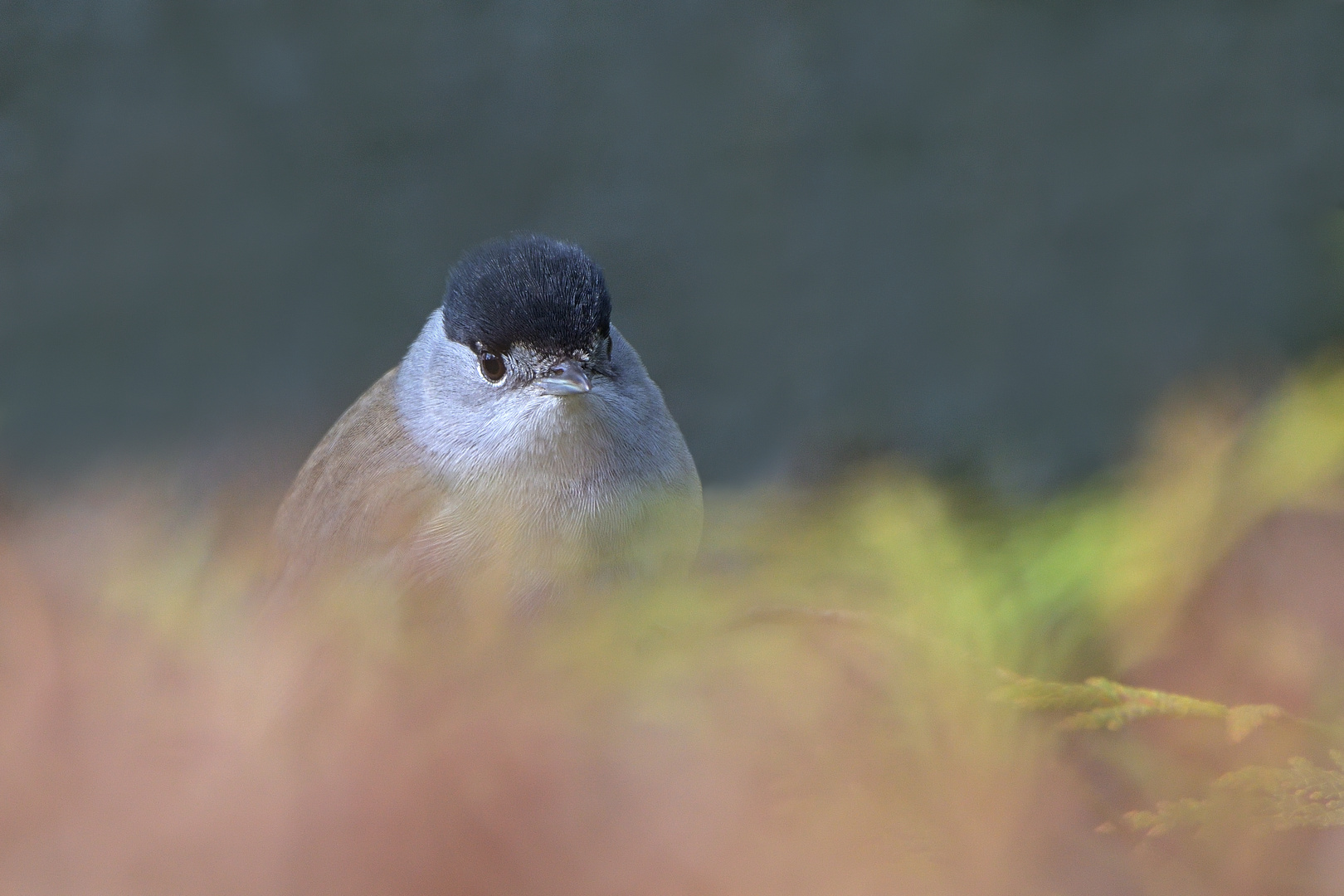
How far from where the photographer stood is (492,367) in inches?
52.2

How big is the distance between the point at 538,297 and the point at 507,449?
17cm

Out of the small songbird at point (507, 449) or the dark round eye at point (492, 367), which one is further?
the dark round eye at point (492, 367)

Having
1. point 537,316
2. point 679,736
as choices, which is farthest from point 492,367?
point 679,736

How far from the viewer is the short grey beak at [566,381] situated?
122 centimetres

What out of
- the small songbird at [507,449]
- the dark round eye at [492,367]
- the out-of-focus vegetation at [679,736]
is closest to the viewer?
the out-of-focus vegetation at [679,736]

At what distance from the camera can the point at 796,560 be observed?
0.43 metres

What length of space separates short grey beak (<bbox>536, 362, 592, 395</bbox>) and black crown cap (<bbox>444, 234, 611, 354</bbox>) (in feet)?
0.08

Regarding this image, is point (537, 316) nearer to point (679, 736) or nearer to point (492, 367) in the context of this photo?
point (492, 367)

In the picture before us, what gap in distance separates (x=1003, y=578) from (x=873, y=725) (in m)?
0.10

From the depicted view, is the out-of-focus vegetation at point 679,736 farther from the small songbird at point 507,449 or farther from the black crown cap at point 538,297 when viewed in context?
the black crown cap at point 538,297

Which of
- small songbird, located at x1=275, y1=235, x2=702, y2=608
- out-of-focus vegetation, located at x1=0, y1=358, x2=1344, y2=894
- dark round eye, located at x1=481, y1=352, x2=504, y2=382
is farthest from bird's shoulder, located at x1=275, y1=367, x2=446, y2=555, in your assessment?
out-of-focus vegetation, located at x1=0, y1=358, x2=1344, y2=894

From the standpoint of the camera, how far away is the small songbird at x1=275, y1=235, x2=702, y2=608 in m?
1.16

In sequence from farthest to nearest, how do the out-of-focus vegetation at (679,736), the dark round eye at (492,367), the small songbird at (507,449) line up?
the dark round eye at (492,367) < the small songbird at (507,449) < the out-of-focus vegetation at (679,736)

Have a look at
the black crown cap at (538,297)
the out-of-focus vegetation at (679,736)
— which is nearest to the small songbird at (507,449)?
the black crown cap at (538,297)
